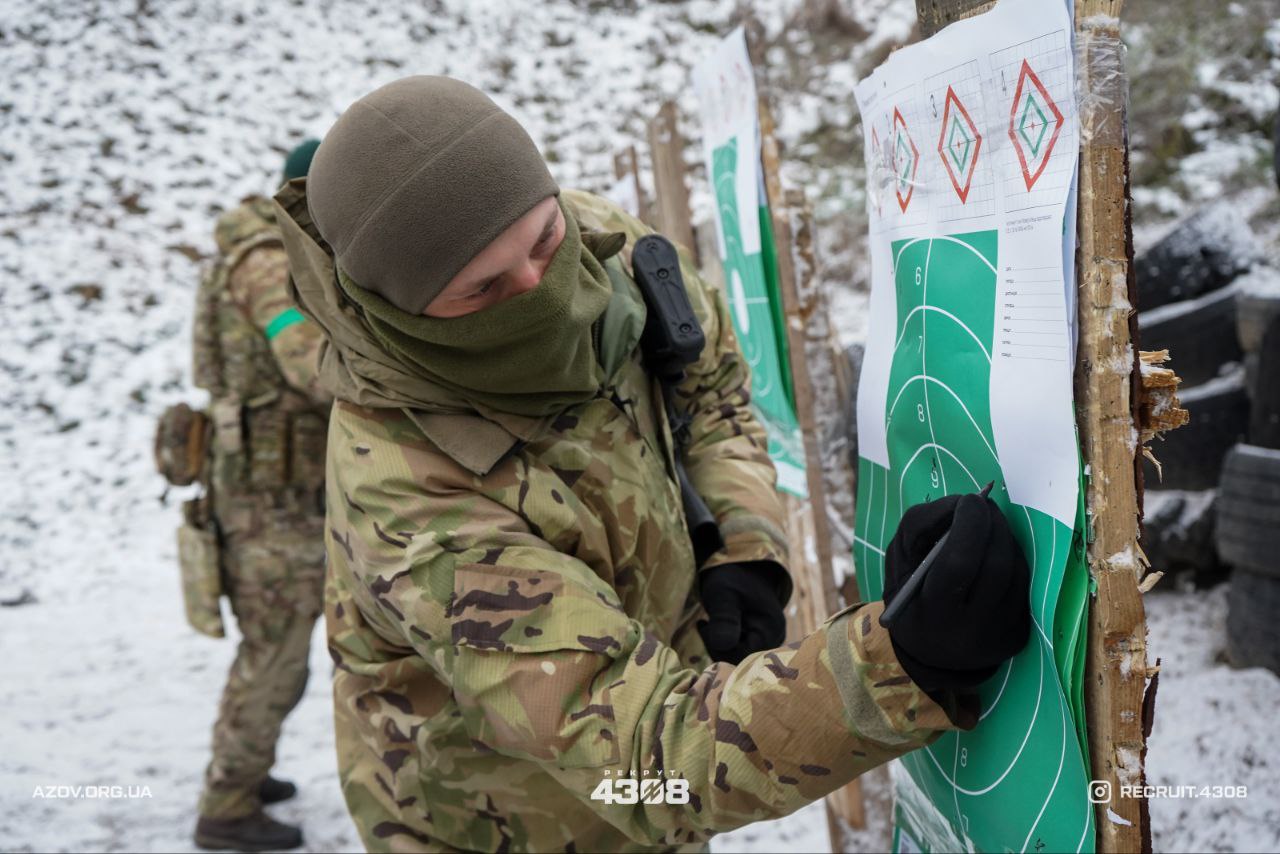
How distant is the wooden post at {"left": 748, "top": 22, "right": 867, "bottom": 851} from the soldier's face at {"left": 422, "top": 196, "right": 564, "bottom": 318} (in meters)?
0.91

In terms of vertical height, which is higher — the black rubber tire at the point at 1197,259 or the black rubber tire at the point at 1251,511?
the black rubber tire at the point at 1197,259

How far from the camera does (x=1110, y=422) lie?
771 mm

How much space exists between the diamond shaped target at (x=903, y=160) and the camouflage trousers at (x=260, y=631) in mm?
2245

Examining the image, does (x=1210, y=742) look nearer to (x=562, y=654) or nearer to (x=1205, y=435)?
(x=1205, y=435)

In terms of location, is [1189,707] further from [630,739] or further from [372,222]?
[372,222]

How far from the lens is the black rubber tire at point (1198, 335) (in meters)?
3.01

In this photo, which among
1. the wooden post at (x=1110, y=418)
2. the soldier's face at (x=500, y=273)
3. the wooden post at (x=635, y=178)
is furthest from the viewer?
the wooden post at (x=635, y=178)

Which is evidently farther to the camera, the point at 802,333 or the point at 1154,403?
the point at 802,333

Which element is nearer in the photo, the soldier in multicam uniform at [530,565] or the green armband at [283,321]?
the soldier in multicam uniform at [530,565]

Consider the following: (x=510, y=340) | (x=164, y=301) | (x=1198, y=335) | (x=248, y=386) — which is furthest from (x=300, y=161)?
(x=164, y=301)

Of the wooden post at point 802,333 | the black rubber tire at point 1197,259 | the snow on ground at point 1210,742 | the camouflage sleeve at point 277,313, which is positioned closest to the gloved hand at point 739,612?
the wooden post at point 802,333

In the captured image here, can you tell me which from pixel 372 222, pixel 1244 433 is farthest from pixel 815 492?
pixel 1244 433

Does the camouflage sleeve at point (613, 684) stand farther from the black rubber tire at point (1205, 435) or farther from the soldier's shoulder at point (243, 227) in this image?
the black rubber tire at point (1205, 435)

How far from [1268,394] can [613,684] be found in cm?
242
